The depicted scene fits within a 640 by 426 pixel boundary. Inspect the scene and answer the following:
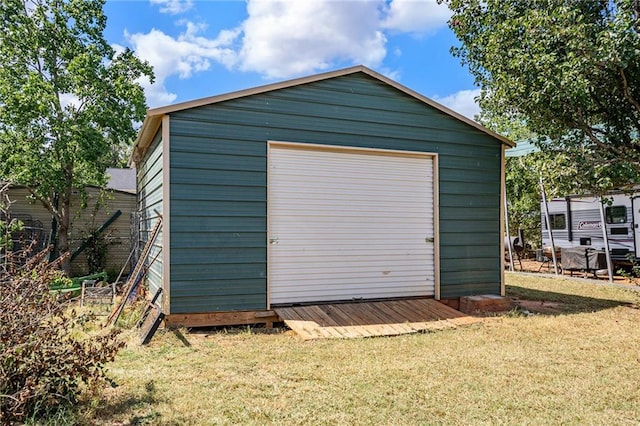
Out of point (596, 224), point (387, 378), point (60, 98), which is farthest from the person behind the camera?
point (596, 224)

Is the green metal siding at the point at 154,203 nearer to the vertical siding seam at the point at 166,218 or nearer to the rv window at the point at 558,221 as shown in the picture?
the vertical siding seam at the point at 166,218

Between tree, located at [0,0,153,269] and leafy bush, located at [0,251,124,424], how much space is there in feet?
25.8

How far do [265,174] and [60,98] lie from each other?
7.54 meters

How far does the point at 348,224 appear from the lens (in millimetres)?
6656

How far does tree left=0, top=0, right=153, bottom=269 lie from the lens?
380 inches

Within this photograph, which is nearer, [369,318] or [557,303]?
[369,318]

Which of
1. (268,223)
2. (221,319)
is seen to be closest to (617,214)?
(268,223)

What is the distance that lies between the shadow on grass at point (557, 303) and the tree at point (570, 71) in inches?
78.6

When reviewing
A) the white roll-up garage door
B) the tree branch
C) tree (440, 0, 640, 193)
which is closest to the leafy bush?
the white roll-up garage door

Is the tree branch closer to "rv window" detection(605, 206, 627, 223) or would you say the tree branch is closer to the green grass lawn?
the green grass lawn

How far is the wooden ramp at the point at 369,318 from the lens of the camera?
540 cm

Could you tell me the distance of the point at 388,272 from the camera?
22.4ft

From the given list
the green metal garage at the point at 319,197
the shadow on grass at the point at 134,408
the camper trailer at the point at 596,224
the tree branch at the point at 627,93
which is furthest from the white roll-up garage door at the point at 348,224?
the camper trailer at the point at 596,224

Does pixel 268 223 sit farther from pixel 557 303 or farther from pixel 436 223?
pixel 557 303
